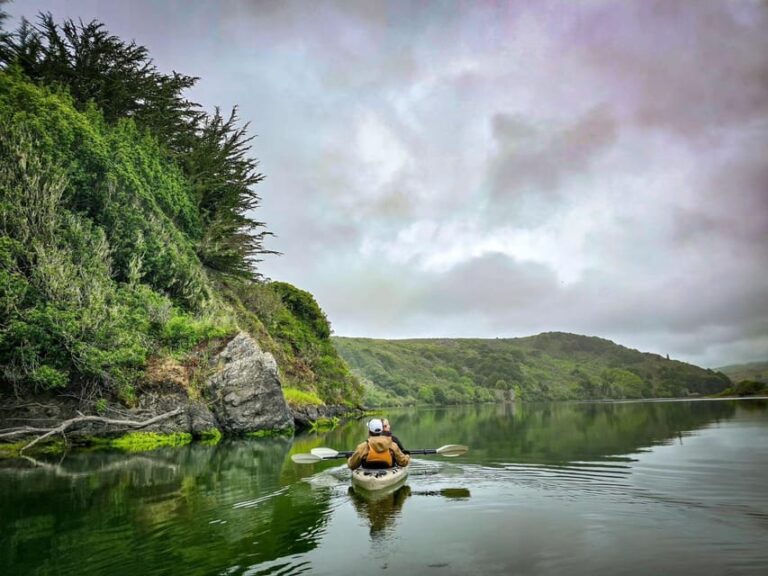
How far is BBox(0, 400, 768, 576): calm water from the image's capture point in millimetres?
6387

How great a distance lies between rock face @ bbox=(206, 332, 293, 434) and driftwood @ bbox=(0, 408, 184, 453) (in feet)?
9.56

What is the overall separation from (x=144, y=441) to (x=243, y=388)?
6086mm

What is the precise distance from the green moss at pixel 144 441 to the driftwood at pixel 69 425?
0.62m

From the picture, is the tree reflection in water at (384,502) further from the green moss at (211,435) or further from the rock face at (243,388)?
the rock face at (243,388)

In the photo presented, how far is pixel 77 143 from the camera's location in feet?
88.4

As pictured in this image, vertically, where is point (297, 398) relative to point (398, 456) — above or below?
above

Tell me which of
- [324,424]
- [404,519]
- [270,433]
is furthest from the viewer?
[324,424]

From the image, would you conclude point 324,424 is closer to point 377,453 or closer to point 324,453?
point 324,453

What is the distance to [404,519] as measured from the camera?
875 cm

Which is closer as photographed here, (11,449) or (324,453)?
(324,453)

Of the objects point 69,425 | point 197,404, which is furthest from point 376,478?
point 197,404

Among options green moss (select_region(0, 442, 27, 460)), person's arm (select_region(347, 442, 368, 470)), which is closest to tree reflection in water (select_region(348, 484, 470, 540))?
person's arm (select_region(347, 442, 368, 470))

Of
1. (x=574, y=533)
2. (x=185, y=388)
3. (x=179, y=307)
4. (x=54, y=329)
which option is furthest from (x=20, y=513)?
(x=179, y=307)

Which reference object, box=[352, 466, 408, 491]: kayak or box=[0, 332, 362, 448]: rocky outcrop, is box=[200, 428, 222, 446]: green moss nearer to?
box=[0, 332, 362, 448]: rocky outcrop
